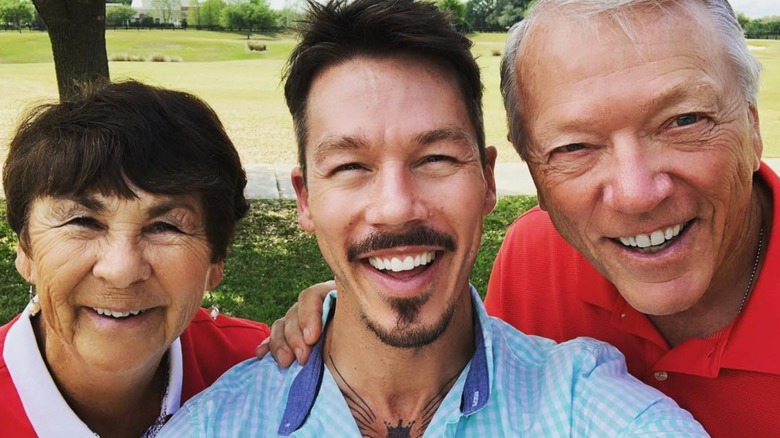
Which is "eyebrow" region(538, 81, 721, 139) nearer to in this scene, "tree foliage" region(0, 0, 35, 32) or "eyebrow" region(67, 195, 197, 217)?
"eyebrow" region(67, 195, 197, 217)

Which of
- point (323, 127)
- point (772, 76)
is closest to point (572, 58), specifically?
point (323, 127)

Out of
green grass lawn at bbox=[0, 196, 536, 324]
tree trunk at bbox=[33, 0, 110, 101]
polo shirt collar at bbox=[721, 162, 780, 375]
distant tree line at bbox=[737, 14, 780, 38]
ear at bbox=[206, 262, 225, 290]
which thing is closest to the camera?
polo shirt collar at bbox=[721, 162, 780, 375]

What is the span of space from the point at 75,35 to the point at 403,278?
6743mm

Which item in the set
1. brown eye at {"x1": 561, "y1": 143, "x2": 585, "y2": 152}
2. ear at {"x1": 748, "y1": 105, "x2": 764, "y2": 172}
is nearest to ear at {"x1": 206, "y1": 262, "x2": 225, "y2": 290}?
brown eye at {"x1": 561, "y1": 143, "x2": 585, "y2": 152}

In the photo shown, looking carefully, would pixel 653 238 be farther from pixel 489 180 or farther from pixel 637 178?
pixel 489 180

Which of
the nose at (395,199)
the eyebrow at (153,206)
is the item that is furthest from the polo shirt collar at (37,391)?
the nose at (395,199)

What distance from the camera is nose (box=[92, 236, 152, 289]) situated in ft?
7.82

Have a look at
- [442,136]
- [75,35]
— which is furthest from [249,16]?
[442,136]

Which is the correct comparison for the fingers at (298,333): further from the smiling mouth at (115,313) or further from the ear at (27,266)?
the ear at (27,266)

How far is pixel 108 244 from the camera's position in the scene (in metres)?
2.44

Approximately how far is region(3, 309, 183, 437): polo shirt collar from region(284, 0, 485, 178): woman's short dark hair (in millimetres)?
1197

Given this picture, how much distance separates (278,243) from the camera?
870cm

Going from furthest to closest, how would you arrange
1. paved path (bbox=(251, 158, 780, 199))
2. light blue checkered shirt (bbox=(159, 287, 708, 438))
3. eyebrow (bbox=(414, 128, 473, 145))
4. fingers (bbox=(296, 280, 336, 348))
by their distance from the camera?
paved path (bbox=(251, 158, 780, 199)), fingers (bbox=(296, 280, 336, 348)), eyebrow (bbox=(414, 128, 473, 145)), light blue checkered shirt (bbox=(159, 287, 708, 438))

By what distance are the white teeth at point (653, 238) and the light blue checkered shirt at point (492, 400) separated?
358 mm
